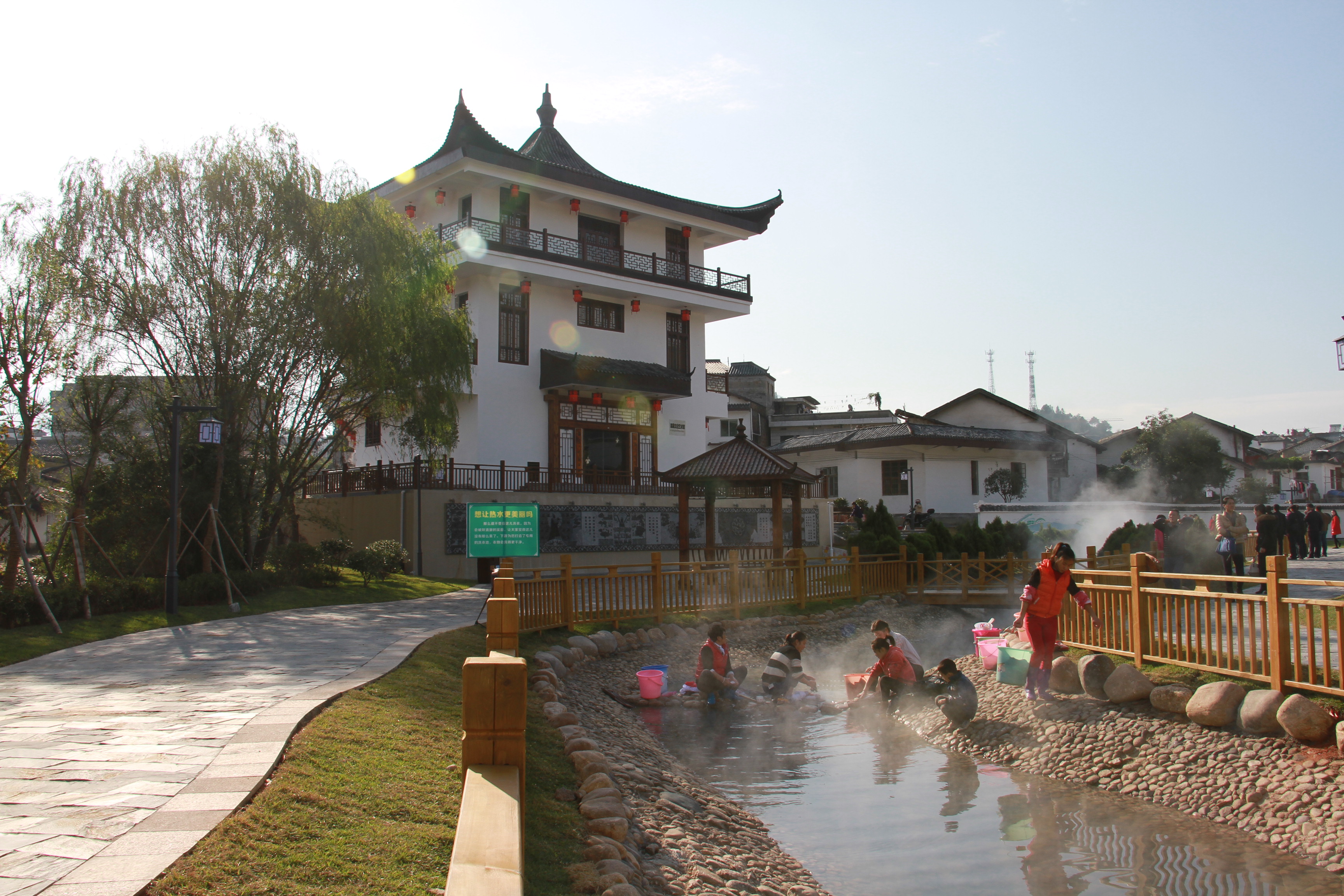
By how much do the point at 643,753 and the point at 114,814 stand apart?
18.5 ft

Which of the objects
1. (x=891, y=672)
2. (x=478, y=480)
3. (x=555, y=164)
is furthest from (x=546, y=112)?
(x=891, y=672)

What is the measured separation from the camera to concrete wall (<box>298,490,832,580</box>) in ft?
71.4

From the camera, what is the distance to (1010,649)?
1147 centimetres

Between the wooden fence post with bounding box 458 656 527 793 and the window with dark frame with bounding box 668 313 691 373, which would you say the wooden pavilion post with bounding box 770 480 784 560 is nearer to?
the window with dark frame with bounding box 668 313 691 373

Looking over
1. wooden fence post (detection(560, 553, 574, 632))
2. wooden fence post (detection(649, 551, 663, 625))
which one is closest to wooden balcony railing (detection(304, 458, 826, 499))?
wooden fence post (detection(649, 551, 663, 625))

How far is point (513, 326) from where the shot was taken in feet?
87.1

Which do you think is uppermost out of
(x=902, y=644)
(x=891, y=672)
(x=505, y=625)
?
(x=505, y=625)

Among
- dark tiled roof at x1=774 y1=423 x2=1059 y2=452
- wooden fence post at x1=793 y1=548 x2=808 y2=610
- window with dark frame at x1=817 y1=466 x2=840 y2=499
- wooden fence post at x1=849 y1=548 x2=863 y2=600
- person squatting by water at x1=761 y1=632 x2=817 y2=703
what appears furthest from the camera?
window with dark frame at x1=817 y1=466 x2=840 y2=499

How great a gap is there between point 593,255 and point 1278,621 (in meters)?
23.1

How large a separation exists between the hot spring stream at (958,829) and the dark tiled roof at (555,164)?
1951cm

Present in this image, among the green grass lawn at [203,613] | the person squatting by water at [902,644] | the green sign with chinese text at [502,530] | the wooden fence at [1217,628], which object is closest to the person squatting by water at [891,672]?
the person squatting by water at [902,644]

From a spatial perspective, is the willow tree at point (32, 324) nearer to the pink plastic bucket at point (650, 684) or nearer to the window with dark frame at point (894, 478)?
the pink plastic bucket at point (650, 684)

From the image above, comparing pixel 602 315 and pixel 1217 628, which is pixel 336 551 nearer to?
pixel 602 315

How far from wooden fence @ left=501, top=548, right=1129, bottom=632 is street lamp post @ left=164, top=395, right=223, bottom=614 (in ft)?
17.4
